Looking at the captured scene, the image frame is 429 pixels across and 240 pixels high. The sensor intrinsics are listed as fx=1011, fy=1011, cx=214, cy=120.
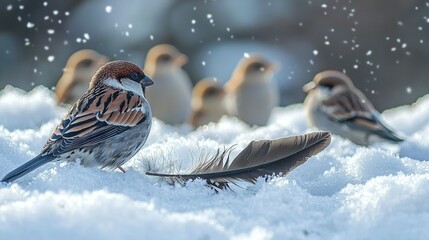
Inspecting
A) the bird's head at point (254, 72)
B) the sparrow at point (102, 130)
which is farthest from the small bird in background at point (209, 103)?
the sparrow at point (102, 130)

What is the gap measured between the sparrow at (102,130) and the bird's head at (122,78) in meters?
0.04

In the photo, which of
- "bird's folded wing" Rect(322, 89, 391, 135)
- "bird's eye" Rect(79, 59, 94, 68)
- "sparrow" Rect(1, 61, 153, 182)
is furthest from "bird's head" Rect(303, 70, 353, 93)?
"sparrow" Rect(1, 61, 153, 182)

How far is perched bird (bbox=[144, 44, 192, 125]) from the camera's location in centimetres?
695

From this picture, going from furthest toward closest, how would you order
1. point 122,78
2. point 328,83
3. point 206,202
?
1. point 328,83
2. point 122,78
3. point 206,202

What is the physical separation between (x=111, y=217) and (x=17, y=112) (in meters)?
1.88

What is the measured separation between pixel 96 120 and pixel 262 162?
627 millimetres

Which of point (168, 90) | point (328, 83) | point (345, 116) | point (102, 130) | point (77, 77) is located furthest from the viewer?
point (77, 77)

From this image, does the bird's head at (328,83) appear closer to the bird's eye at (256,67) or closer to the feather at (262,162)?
the bird's eye at (256,67)

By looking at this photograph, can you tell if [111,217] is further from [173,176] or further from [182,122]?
[182,122]

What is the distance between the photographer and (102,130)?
9.83 ft

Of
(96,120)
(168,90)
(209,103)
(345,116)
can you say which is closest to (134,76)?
(96,120)

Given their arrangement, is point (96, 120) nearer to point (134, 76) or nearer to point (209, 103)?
point (134, 76)

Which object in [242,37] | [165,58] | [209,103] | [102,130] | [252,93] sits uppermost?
[102,130]

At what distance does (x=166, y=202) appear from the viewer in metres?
2.33
